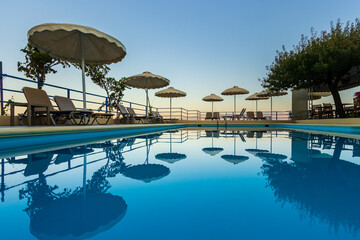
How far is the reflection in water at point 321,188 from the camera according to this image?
72 cm

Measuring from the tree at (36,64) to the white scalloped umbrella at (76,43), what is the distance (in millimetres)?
4194

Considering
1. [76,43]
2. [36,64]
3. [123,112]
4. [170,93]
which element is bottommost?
[123,112]

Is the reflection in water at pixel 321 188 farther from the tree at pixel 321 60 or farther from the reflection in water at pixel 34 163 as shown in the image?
the tree at pixel 321 60

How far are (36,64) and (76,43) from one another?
17.2 feet

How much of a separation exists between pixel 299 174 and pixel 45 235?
4.63 ft

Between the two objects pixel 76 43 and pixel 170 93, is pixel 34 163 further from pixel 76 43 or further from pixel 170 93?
pixel 170 93

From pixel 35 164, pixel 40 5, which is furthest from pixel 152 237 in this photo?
pixel 40 5

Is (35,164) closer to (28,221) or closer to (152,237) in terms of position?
(28,221)

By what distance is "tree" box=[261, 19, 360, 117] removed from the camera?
6695 millimetres

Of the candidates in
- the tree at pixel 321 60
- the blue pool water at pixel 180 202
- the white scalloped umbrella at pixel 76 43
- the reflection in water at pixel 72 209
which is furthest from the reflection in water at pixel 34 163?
the tree at pixel 321 60

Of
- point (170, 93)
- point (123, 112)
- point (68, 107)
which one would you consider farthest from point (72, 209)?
point (170, 93)

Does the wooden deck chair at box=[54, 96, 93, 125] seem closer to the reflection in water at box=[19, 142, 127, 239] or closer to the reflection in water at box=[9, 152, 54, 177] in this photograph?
the reflection in water at box=[9, 152, 54, 177]

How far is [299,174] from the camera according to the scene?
1304 millimetres

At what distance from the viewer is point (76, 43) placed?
172 inches
